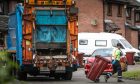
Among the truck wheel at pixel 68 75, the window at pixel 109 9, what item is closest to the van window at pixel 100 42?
the window at pixel 109 9

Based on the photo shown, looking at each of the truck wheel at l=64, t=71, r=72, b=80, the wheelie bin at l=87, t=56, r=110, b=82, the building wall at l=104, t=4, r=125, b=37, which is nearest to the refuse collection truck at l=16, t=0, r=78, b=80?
the truck wheel at l=64, t=71, r=72, b=80

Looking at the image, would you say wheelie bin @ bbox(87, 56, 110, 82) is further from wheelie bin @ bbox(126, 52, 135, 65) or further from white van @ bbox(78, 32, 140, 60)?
wheelie bin @ bbox(126, 52, 135, 65)

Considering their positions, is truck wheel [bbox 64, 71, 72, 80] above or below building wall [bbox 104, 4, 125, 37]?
below

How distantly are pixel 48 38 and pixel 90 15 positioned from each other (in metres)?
30.1

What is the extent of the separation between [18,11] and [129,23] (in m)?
38.9

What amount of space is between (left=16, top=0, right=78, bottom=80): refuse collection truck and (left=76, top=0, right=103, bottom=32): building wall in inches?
1155

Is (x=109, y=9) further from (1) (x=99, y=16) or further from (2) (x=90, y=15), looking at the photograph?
(2) (x=90, y=15)

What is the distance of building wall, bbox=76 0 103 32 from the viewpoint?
4959 cm

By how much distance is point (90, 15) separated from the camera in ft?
164

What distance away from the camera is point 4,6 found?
43.9 meters

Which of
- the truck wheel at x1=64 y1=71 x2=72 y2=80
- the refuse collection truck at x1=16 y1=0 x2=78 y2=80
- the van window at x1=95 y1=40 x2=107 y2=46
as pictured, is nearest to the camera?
the refuse collection truck at x1=16 y1=0 x2=78 y2=80

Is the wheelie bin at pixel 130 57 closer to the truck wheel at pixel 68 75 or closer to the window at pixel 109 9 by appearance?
the window at pixel 109 9

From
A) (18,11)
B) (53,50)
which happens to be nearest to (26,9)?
(18,11)

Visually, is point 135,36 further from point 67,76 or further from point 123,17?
point 67,76
